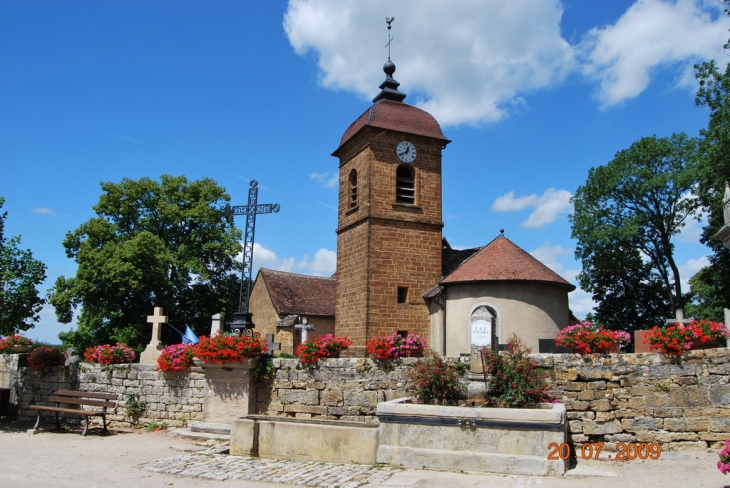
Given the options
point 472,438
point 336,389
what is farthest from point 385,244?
point 472,438

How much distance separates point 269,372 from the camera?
38.8 ft

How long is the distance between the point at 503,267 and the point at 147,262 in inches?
634

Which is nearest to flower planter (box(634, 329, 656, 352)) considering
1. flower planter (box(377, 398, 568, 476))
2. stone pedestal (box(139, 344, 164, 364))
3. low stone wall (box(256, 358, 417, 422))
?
flower planter (box(377, 398, 568, 476))

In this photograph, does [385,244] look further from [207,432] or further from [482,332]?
[207,432]

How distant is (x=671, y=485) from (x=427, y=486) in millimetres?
3149

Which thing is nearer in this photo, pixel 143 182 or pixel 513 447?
pixel 513 447

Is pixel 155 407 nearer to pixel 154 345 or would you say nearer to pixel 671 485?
pixel 154 345

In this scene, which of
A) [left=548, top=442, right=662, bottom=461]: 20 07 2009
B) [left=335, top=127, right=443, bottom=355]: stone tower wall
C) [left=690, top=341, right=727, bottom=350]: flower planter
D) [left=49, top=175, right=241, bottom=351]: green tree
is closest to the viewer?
[left=548, top=442, right=662, bottom=461]: 20 07 2009

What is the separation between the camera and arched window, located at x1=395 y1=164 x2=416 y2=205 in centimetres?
2223

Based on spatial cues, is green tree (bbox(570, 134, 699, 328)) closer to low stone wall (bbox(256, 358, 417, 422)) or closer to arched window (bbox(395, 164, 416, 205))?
arched window (bbox(395, 164, 416, 205))

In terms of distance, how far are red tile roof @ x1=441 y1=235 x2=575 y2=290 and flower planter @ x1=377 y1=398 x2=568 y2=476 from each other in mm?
10872

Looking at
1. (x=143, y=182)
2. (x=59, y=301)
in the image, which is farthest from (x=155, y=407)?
(x=143, y=182)

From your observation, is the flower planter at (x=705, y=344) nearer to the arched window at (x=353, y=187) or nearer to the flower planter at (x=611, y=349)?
the flower planter at (x=611, y=349)

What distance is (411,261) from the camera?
847 inches
